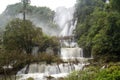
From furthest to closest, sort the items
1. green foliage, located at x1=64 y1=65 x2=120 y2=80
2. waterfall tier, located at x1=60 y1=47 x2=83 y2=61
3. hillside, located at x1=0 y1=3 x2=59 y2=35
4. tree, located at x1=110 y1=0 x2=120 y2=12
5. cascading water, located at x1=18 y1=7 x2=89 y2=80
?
hillside, located at x1=0 y1=3 x2=59 y2=35 → waterfall tier, located at x1=60 y1=47 x2=83 y2=61 → tree, located at x1=110 y1=0 x2=120 y2=12 → cascading water, located at x1=18 y1=7 x2=89 y2=80 → green foliage, located at x1=64 y1=65 x2=120 y2=80

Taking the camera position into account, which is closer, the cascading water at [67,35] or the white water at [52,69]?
the white water at [52,69]

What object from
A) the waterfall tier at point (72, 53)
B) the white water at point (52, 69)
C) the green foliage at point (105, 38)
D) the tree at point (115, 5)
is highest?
the tree at point (115, 5)

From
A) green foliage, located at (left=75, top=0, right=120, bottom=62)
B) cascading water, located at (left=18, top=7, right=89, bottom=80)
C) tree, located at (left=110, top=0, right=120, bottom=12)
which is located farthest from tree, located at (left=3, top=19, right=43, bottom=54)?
tree, located at (left=110, top=0, right=120, bottom=12)

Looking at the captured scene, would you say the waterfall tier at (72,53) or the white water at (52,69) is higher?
the waterfall tier at (72,53)

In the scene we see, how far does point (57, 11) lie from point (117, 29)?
32.4 metres

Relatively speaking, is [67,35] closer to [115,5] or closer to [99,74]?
[115,5]

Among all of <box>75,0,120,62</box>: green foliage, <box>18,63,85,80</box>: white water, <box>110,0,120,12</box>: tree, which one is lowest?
<box>18,63,85,80</box>: white water

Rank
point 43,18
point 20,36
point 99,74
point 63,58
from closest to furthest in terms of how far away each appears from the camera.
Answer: point 99,74 → point 20,36 → point 63,58 → point 43,18

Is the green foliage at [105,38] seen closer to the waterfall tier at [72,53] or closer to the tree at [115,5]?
the tree at [115,5]

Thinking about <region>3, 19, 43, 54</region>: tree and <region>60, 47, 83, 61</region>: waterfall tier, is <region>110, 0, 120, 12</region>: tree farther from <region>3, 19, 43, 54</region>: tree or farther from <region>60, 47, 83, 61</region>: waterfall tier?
<region>3, 19, 43, 54</region>: tree

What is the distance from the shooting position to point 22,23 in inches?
1278

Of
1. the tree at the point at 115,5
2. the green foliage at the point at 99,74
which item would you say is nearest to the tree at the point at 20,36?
the tree at the point at 115,5

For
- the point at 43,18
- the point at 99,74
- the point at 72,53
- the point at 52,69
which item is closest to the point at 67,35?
the point at 72,53

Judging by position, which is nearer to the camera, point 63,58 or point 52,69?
point 52,69
